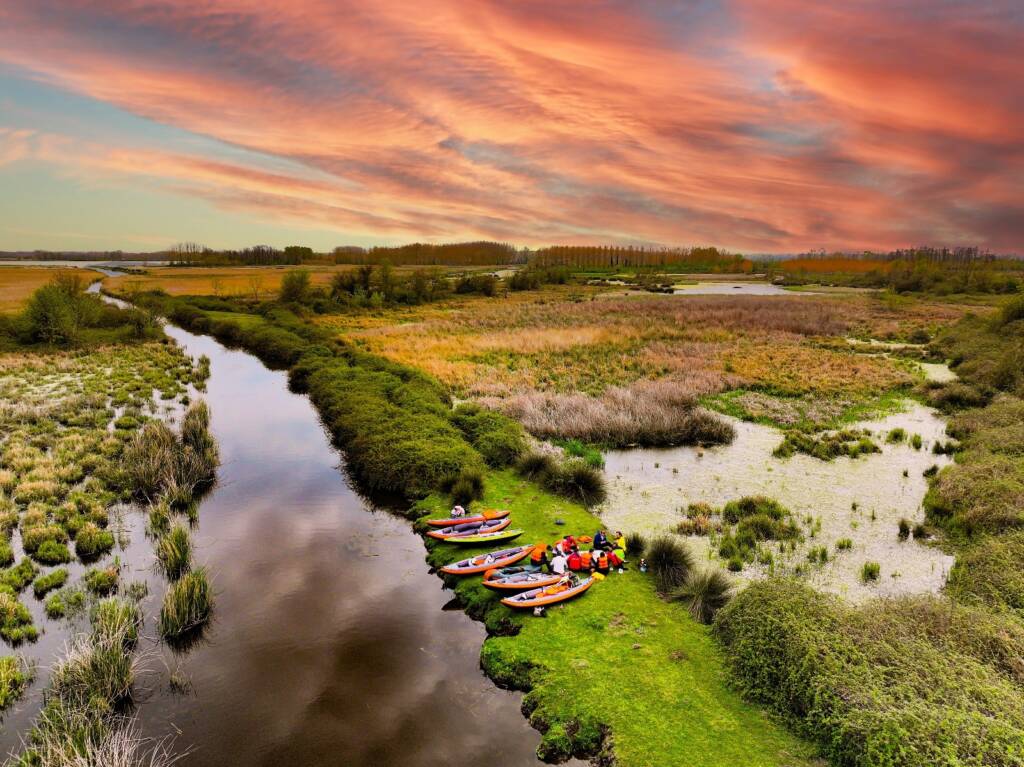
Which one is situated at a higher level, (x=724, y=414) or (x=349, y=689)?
(x=724, y=414)

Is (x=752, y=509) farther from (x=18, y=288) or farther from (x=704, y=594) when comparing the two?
(x=18, y=288)

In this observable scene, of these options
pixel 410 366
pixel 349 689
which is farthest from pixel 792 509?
pixel 410 366

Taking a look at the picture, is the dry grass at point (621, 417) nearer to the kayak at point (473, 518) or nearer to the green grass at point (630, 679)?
the kayak at point (473, 518)

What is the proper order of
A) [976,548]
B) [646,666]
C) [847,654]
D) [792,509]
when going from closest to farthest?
[847,654], [646,666], [976,548], [792,509]

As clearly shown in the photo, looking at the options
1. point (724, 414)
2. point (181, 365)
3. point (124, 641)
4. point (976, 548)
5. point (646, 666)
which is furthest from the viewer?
point (181, 365)

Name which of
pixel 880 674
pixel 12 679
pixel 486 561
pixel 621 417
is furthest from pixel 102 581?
pixel 621 417

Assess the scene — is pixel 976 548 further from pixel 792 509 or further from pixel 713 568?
pixel 713 568

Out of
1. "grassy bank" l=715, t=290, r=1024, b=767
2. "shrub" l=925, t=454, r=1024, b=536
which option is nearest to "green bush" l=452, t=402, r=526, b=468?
"grassy bank" l=715, t=290, r=1024, b=767

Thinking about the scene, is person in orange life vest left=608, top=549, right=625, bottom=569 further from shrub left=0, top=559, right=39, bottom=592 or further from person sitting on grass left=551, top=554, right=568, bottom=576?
shrub left=0, top=559, right=39, bottom=592
